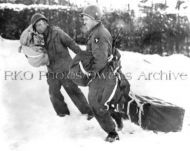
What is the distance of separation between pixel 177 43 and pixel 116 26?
4.42 ft

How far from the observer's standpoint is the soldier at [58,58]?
575cm

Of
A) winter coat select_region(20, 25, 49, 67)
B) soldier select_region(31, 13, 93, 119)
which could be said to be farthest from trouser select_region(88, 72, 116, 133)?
winter coat select_region(20, 25, 49, 67)

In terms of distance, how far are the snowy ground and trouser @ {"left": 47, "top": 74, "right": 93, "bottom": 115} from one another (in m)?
0.14

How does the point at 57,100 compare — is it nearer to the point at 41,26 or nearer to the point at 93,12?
the point at 41,26

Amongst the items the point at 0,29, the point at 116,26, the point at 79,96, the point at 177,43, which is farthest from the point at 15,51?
the point at 177,43

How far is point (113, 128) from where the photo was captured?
4.98 m

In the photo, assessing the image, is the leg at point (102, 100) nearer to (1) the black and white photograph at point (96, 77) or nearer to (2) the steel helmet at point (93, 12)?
(1) the black and white photograph at point (96, 77)

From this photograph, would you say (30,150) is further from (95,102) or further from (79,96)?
(79,96)

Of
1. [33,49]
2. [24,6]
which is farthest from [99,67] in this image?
[24,6]

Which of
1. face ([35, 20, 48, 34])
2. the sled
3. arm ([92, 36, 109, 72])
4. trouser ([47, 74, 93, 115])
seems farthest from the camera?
trouser ([47, 74, 93, 115])

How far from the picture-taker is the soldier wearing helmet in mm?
4664

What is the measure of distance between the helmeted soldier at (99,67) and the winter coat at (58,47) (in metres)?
0.91

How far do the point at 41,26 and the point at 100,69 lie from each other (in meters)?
1.38

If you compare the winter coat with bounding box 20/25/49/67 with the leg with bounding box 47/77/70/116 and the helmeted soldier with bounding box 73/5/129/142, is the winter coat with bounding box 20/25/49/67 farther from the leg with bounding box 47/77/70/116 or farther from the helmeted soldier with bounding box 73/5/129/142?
the helmeted soldier with bounding box 73/5/129/142
